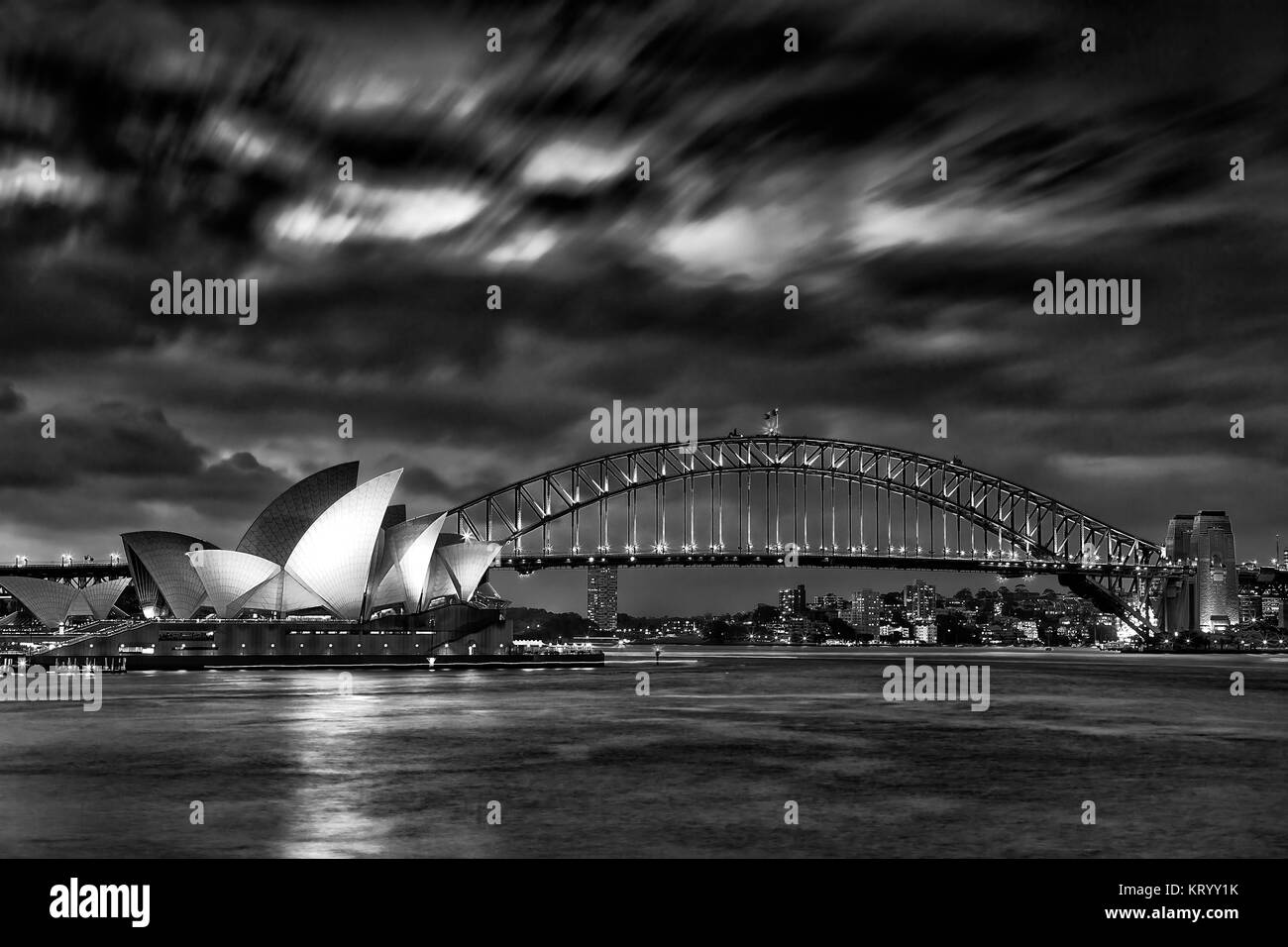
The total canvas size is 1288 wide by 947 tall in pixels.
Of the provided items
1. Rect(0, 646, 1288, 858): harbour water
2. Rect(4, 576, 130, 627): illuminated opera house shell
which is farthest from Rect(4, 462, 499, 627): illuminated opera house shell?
Rect(4, 576, 130, 627): illuminated opera house shell

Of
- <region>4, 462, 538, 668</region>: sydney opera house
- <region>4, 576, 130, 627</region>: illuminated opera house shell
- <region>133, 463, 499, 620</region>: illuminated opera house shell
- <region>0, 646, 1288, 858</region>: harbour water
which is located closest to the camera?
<region>0, 646, 1288, 858</region>: harbour water

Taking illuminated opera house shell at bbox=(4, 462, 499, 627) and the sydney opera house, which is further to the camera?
the sydney opera house

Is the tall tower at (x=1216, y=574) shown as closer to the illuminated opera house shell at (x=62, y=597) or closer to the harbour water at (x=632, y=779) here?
the harbour water at (x=632, y=779)

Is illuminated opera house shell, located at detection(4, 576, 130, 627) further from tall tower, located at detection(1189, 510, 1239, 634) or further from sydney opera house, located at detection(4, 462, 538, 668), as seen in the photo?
tall tower, located at detection(1189, 510, 1239, 634)

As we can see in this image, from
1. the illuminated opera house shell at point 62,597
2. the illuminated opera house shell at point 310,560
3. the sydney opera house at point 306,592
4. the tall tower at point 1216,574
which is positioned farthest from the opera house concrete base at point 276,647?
the tall tower at point 1216,574

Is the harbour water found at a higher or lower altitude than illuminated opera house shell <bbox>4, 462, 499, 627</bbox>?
lower

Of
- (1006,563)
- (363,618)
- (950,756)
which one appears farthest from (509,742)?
(1006,563)
